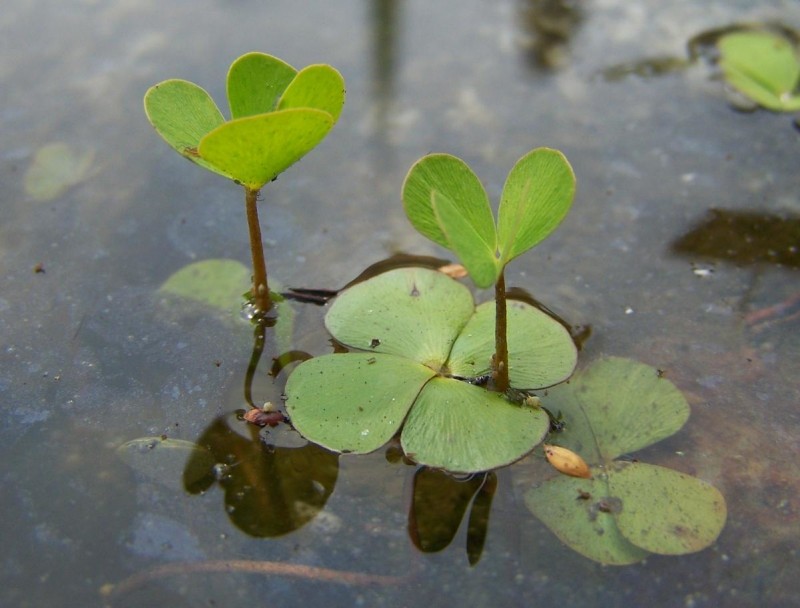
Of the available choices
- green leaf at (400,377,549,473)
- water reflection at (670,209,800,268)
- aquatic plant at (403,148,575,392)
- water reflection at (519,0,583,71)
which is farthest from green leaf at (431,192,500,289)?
water reflection at (519,0,583,71)

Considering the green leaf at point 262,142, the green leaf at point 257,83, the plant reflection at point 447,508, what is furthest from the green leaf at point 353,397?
the green leaf at point 257,83

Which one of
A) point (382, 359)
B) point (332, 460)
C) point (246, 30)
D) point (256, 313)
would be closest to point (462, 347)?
point (382, 359)

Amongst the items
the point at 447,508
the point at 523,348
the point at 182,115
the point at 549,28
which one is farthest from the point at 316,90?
the point at 549,28

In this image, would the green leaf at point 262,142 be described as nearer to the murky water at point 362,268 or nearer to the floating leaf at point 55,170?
the murky water at point 362,268

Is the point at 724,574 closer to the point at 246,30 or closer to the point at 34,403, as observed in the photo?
the point at 34,403

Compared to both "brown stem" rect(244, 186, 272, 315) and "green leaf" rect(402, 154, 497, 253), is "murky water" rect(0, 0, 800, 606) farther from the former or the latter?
"green leaf" rect(402, 154, 497, 253)

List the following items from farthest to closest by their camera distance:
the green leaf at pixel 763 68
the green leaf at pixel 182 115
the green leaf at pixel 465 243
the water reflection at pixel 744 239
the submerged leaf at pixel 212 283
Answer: the green leaf at pixel 763 68, the water reflection at pixel 744 239, the submerged leaf at pixel 212 283, the green leaf at pixel 182 115, the green leaf at pixel 465 243
